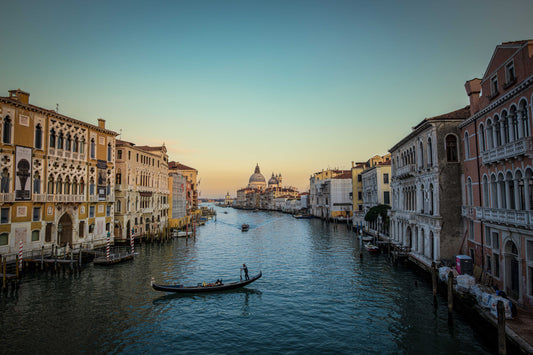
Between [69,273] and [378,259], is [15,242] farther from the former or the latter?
[378,259]

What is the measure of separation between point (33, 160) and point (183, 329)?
1947 cm

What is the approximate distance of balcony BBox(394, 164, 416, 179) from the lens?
2610 cm

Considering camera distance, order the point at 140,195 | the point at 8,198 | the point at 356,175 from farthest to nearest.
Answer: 1. the point at 356,175
2. the point at 140,195
3. the point at 8,198

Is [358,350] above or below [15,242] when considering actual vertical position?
below

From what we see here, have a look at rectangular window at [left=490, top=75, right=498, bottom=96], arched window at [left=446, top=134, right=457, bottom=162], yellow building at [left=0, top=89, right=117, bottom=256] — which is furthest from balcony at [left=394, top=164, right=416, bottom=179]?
yellow building at [left=0, top=89, right=117, bottom=256]

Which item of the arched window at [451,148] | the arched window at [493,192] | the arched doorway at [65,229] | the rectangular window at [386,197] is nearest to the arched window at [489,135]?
the arched window at [493,192]

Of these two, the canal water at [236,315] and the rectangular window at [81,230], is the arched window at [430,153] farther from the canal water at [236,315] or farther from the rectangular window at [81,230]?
the rectangular window at [81,230]

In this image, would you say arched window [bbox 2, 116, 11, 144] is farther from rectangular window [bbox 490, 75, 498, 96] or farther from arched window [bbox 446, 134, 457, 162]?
rectangular window [bbox 490, 75, 498, 96]

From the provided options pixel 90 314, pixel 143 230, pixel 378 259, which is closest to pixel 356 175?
pixel 378 259

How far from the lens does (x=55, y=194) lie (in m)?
27.0

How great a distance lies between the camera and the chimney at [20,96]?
2461cm

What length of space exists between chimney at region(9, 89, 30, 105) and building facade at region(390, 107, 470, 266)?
29.7 meters

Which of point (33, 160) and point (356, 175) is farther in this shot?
point (356, 175)

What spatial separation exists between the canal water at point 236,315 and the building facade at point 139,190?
12280 millimetres
